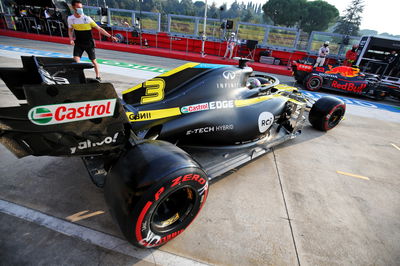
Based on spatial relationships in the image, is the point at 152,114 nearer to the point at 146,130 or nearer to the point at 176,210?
the point at 146,130

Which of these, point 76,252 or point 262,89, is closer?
point 76,252

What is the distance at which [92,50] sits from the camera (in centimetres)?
627

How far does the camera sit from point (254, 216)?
238 centimetres

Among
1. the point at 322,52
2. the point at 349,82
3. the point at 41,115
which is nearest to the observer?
the point at 41,115

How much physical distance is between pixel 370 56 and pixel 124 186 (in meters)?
18.9

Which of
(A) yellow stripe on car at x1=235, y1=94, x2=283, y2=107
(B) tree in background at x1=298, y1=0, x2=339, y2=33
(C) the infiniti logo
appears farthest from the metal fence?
(B) tree in background at x1=298, y1=0, x2=339, y2=33

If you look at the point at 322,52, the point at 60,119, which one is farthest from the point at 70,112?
the point at 322,52

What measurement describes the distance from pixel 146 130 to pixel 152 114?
20cm

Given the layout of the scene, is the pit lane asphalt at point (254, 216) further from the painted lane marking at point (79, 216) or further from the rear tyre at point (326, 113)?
the rear tyre at point (326, 113)

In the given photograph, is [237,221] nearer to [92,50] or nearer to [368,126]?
[368,126]

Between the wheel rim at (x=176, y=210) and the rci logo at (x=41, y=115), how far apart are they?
1.12 metres

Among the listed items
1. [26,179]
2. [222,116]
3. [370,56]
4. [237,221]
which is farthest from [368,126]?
[370,56]

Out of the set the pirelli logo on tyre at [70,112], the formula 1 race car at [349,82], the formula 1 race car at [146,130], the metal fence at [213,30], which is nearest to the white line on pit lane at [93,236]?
the formula 1 race car at [146,130]

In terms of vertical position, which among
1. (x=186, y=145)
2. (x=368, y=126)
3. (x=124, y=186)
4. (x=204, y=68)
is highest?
(x=204, y=68)
